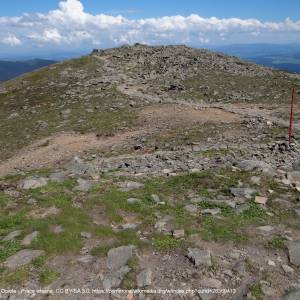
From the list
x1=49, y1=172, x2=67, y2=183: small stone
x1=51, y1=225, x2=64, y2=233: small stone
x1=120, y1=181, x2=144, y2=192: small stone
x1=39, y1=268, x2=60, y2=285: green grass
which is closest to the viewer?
x1=39, y1=268, x2=60, y2=285: green grass

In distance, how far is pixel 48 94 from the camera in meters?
47.8

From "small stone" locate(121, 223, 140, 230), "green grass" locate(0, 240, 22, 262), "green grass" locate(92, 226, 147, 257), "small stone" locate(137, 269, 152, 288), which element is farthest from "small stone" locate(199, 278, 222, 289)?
"green grass" locate(0, 240, 22, 262)

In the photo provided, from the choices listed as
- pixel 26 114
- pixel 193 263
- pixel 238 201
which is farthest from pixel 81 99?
Answer: pixel 193 263

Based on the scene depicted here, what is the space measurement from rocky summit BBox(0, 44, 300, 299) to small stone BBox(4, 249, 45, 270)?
1.6 inches

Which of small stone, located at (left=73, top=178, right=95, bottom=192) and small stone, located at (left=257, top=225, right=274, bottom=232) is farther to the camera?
small stone, located at (left=73, top=178, right=95, bottom=192)

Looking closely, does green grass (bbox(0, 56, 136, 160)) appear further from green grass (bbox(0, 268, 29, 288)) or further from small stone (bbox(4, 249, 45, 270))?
green grass (bbox(0, 268, 29, 288))

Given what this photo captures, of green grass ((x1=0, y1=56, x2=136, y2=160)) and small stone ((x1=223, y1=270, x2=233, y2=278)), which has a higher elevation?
small stone ((x1=223, y1=270, x2=233, y2=278))

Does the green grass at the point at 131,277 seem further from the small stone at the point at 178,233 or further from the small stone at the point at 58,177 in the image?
the small stone at the point at 58,177

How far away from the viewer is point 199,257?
38.0 ft

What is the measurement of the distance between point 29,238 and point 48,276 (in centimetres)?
232

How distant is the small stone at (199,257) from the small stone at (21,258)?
4.52 metres

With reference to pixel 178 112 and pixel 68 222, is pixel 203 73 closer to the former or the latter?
pixel 178 112

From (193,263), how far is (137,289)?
6.30 feet

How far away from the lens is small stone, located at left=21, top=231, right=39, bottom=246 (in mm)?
12675
